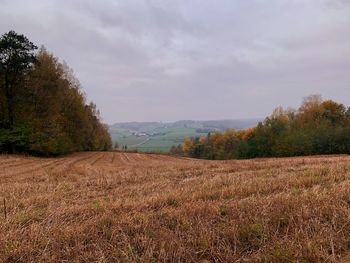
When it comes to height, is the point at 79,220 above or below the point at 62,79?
below

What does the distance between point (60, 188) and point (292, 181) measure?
675cm

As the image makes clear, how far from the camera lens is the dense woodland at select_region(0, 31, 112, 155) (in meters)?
41.1

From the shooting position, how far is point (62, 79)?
4984 centimetres

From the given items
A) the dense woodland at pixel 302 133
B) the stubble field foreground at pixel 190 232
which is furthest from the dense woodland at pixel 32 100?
the dense woodland at pixel 302 133

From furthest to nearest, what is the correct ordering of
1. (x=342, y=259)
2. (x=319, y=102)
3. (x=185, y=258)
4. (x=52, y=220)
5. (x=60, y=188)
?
(x=319, y=102) → (x=60, y=188) → (x=52, y=220) → (x=185, y=258) → (x=342, y=259)

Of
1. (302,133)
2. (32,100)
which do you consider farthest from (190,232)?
(302,133)

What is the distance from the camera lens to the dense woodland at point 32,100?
41.1 m

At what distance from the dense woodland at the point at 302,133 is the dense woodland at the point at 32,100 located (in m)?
48.3

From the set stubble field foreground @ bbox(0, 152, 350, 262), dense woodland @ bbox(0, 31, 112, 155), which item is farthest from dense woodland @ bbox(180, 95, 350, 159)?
stubble field foreground @ bbox(0, 152, 350, 262)

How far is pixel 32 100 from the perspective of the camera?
46.2 meters

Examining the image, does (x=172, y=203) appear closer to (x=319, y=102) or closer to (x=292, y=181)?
(x=292, y=181)

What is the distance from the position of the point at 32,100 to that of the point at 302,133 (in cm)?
5583

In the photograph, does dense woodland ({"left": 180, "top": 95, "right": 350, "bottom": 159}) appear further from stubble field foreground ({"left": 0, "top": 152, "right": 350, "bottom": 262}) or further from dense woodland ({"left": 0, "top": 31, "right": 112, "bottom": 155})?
stubble field foreground ({"left": 0, "top": 152, "right": 350, "bottom": 262})

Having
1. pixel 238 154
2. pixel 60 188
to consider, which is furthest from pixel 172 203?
pixel 238 154
